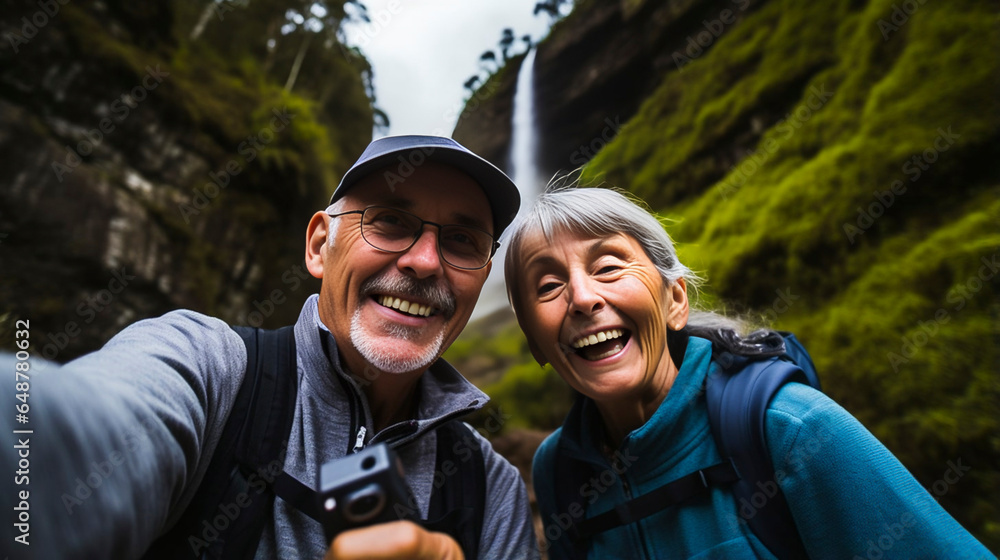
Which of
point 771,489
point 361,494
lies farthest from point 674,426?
point 361,494

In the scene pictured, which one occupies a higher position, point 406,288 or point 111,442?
point 406,288

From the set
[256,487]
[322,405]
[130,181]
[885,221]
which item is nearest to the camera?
[256,487]

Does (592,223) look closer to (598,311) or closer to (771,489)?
(598,311)

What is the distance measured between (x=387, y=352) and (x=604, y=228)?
3.86 ft

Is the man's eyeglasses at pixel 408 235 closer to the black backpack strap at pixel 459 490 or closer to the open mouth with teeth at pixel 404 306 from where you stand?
the open mouth with teeth at pixel 404 306

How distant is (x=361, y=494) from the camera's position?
0.77m

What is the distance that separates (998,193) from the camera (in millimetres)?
4141

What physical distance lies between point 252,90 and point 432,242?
11086 mm

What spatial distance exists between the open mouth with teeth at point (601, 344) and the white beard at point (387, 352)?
700 millimetres

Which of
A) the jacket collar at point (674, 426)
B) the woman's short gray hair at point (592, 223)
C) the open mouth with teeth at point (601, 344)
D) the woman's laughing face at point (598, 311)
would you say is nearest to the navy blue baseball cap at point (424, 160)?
the woman's short gray hair at point (592, 223)

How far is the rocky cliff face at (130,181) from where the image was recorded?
18.6 feet

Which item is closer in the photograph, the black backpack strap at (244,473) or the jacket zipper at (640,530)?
the black backpack strap at (244,473)

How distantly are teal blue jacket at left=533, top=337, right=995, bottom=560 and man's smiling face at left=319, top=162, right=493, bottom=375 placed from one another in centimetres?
91

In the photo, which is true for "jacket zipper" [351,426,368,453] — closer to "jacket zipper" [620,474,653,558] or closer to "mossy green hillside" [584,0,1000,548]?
A: "jacket zipper" [620,474,653,558]
